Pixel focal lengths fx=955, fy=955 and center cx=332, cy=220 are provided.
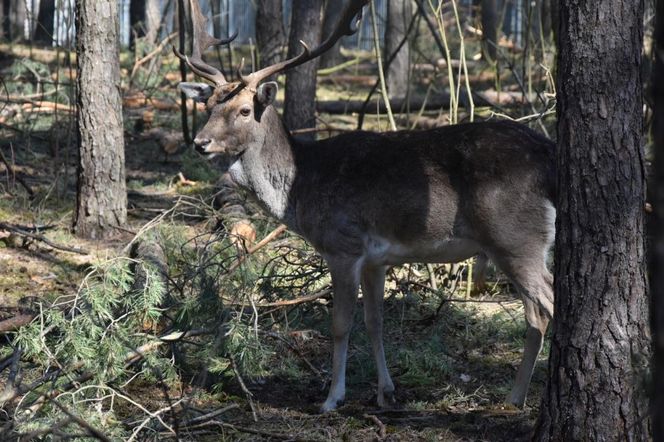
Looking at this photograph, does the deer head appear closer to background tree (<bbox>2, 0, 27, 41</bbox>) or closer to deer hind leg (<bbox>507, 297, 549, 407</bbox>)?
deer hind leg (<bbox>507, 297, 549, 407</bbox>)

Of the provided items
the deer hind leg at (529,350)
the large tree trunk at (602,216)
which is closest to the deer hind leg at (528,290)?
the deer hind leg at (529,350)

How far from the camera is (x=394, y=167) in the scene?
658cm

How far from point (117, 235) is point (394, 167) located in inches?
159

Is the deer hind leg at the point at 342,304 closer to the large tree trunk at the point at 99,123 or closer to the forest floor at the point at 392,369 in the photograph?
the forest floor at the point at 392,369

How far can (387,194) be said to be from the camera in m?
6.55

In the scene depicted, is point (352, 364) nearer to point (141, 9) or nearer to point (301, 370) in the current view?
point (301, 370)

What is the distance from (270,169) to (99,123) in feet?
9.90

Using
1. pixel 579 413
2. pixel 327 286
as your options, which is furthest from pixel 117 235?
pixel 579 413

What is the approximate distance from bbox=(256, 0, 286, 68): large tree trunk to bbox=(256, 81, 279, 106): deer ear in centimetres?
520

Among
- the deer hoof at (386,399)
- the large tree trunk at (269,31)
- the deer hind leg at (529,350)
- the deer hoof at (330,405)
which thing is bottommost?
the deer hoof at (330,405)

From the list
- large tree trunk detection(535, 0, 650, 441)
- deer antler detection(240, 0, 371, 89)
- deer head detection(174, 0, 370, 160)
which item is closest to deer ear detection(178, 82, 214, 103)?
deer head detection(174, 0, 370, 160)

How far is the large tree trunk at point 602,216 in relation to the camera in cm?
452

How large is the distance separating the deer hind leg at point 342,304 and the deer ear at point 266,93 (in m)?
1.35

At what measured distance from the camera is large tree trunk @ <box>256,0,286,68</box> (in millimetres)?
12297
